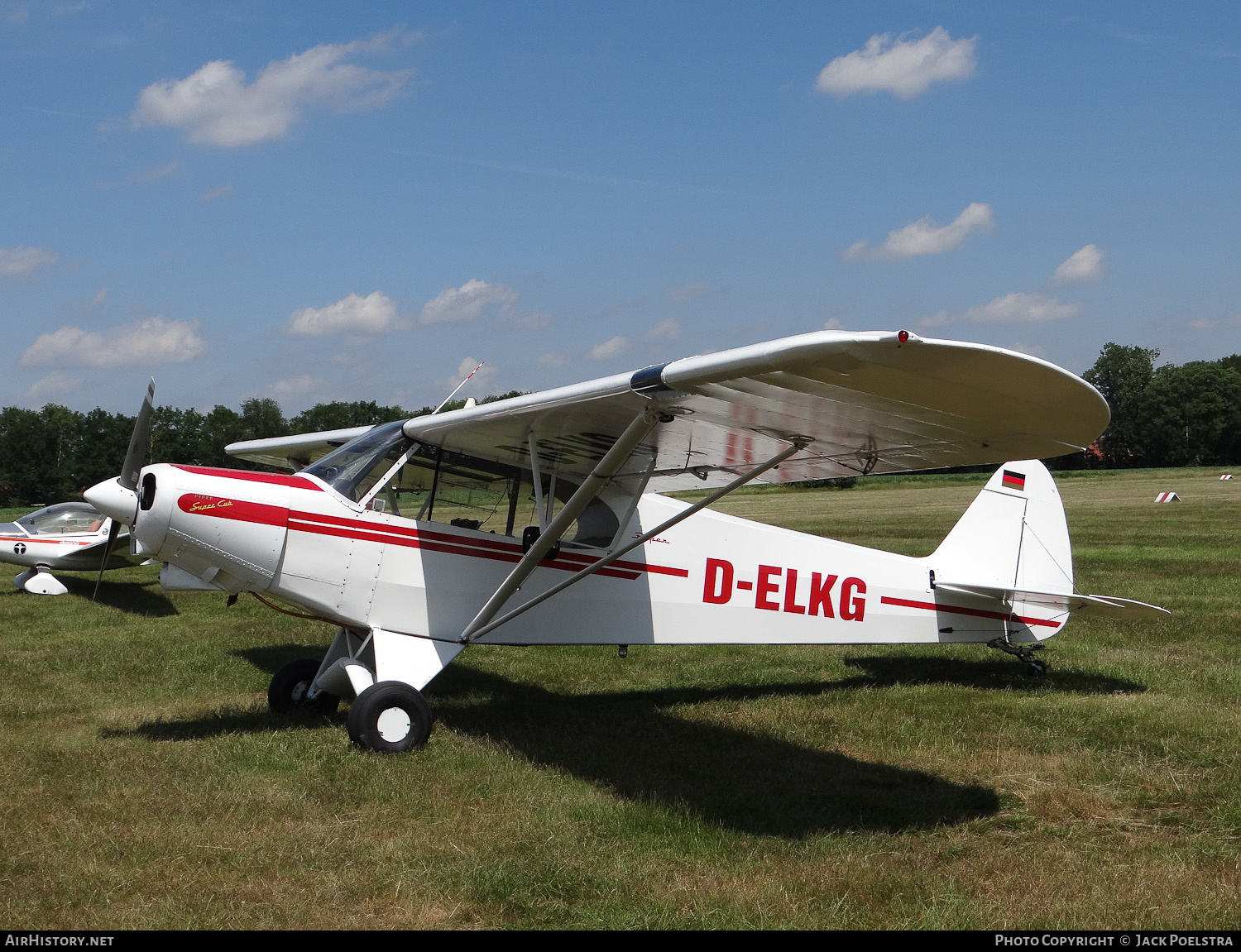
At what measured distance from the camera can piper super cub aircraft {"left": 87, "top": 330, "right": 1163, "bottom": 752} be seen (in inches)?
195

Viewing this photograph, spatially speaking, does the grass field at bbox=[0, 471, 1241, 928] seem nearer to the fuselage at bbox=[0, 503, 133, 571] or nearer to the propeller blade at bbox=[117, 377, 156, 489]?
the propeller blade at bbox=[117, 377, 156, 489]

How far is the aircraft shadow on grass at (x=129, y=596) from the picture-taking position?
13.3m

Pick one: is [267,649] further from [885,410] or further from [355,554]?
[885,410]

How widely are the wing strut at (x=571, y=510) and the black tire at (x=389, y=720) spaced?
719 millimetres

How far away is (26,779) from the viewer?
5.49m

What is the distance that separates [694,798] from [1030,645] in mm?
4691

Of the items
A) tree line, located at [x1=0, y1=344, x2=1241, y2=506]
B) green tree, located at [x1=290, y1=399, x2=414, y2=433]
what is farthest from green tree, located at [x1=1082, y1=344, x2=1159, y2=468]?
green tree, located at [x1=290, y1=399, x2=414, y2=433]

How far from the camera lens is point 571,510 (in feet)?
19.4

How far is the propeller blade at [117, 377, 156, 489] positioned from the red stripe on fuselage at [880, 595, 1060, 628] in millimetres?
5780

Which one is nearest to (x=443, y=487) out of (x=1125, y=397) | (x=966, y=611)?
(x=966, y=611)

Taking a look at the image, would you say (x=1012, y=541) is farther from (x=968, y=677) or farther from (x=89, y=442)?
(x=89, y=442)

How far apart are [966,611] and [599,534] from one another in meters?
3.46

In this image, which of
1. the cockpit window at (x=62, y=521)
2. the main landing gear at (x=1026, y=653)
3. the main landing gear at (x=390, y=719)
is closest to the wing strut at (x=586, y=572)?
the main landing gear at (x=390, y=719)
